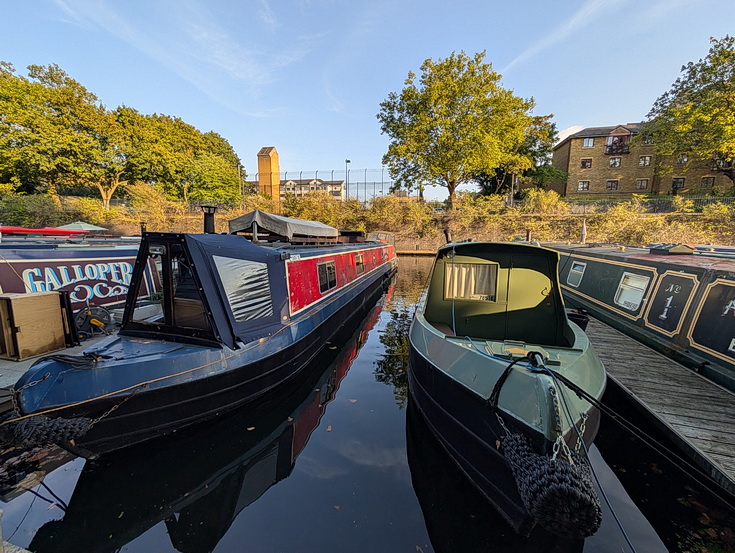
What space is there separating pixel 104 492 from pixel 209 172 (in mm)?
40141

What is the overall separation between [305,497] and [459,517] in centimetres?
154

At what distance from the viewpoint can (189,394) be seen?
154 inches

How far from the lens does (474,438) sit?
3016mm

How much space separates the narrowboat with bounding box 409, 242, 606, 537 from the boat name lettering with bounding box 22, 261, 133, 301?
676cm

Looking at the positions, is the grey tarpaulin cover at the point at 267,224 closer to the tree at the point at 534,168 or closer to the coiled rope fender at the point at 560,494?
the coiled rope fender at the point at 560,494

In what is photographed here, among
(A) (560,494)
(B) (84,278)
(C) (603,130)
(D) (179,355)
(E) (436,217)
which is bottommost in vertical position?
(A) (560,494)

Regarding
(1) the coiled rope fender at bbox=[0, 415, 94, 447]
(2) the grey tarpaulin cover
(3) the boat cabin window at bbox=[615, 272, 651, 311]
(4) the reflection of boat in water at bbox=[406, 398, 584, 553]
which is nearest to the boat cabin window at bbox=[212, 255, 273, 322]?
(1) the coiled rope fender at bbox=[0, 415, 94, 447]

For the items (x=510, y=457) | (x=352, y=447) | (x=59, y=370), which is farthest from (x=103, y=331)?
(x=510, y=457)

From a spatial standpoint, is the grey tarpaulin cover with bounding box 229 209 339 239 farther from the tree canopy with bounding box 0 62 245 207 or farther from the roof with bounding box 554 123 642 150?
the roof with bounding box 554 123 642 150

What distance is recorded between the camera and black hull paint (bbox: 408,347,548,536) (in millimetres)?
2641

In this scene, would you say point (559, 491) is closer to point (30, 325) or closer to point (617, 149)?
point (30, 325)

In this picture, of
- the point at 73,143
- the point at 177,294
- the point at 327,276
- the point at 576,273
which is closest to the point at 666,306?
the point at 576,273

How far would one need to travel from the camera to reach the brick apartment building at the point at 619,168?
31.3 meters

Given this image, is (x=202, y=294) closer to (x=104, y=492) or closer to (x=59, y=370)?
(x=59, y=370)
